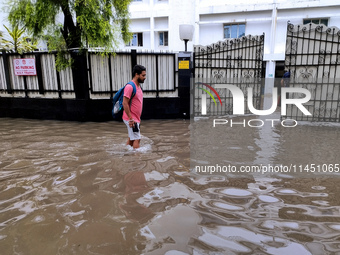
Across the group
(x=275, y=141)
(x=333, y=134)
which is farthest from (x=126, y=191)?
(x=333, y=134)

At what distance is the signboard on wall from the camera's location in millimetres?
8484

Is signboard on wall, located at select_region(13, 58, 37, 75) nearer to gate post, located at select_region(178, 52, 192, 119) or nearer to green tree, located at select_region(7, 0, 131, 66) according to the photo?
green tree, located at select_region(7, 0, 131, 66)

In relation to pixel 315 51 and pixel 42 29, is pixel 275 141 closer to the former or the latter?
pixel 315 51

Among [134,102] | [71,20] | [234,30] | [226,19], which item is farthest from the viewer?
[234,30]

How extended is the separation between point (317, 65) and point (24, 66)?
9.07 metres

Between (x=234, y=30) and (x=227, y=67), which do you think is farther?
(x=234, y=30)

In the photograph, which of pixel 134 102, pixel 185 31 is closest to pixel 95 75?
pixel 185 31

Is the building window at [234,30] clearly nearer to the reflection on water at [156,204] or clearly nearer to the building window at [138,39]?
the building window at [138,39]

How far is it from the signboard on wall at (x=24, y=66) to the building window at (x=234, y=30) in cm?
1330

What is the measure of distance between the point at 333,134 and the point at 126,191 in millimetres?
5490

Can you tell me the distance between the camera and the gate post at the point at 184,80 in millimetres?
8172

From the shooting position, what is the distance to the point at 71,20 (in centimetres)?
786

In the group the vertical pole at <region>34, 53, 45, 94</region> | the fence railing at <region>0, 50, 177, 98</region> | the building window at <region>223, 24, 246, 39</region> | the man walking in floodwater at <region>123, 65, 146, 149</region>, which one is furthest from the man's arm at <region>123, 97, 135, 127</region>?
the building window at <region>223, 24, 246, 39</region>

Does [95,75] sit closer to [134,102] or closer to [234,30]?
[134,102]
